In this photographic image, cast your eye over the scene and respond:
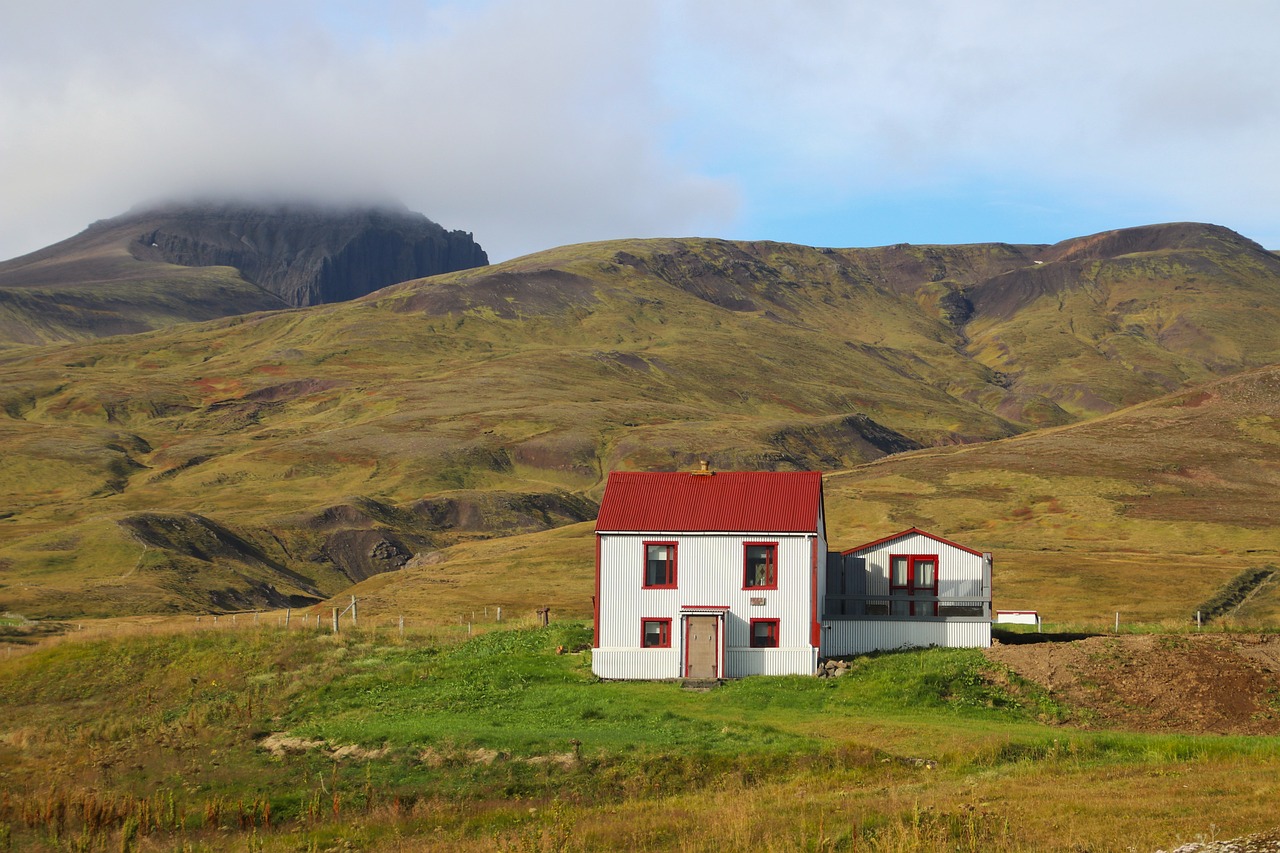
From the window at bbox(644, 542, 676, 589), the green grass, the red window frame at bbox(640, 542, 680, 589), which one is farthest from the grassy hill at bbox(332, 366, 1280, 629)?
the window at bbox(644, 542, 676, 589)

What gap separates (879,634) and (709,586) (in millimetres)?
7780

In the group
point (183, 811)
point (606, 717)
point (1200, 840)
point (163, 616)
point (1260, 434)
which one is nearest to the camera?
point (1200, 840)

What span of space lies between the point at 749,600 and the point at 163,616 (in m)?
61.8

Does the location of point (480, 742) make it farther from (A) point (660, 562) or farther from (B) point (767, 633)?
(B) point (767, 633)

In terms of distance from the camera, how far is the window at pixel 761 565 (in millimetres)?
49688

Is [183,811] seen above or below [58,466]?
below

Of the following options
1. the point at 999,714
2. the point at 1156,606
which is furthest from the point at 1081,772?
the point at 1156,606

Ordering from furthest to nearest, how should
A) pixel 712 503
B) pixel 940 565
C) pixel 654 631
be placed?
pixel 940 565 < pixel 712 503 < pixel 654 631

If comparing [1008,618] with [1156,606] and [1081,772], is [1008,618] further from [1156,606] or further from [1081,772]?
[1081,772]

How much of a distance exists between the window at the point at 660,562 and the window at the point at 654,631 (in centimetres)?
166

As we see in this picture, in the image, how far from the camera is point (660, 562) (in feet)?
166

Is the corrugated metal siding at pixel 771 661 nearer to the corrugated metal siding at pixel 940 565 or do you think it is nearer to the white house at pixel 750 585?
the white house at pixel 750 585

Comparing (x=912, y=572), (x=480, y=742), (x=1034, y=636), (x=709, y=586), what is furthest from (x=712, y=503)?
(x=480, y=742)

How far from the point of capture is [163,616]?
95.2 m
